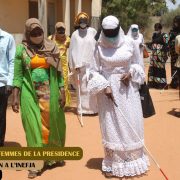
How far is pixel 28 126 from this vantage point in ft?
18.9

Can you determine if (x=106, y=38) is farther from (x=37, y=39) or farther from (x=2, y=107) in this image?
(x=2, y=107)

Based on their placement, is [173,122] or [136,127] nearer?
[136,127]

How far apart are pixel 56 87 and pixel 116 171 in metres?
1.30

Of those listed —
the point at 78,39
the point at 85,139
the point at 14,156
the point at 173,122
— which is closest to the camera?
the point at 14,156

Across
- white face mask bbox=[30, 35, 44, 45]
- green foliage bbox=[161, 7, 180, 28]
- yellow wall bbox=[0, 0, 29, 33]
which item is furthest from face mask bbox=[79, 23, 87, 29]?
green foliage bbox=[161, 7, 180, 28]

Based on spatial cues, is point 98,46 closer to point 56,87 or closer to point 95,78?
point 95,78

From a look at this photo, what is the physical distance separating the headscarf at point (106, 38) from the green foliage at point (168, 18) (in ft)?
172

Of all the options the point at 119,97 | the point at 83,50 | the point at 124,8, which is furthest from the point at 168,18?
the point at 119,97

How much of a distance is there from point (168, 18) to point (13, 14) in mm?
43769

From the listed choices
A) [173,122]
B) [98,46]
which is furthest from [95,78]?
[173,122]

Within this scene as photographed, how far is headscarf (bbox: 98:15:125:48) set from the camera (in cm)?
525

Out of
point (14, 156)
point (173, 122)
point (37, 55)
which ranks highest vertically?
point (37, 55)

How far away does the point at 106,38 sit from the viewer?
5.32m

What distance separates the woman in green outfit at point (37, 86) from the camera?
5680 millimetres
